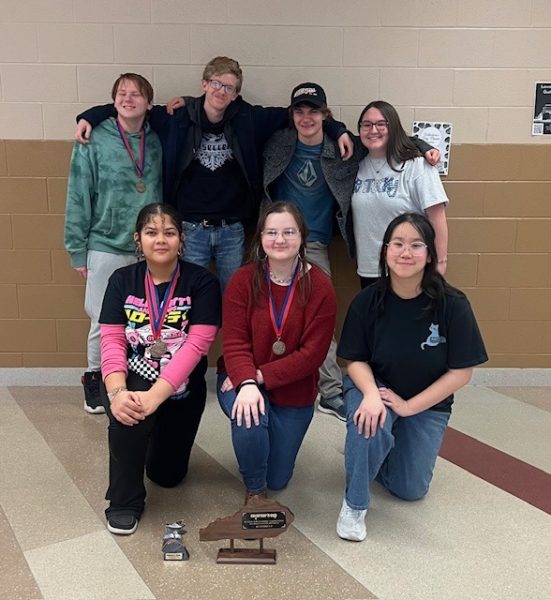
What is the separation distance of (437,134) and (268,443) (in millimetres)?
2076

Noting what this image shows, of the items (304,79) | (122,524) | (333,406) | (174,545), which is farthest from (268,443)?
(304,79)

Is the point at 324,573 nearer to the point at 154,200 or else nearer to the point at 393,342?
the point at 393,342

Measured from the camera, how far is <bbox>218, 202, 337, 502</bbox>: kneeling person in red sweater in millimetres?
2326

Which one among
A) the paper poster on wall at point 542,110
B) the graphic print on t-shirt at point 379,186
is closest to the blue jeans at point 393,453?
the graphic print on t-shirt at point 379,186

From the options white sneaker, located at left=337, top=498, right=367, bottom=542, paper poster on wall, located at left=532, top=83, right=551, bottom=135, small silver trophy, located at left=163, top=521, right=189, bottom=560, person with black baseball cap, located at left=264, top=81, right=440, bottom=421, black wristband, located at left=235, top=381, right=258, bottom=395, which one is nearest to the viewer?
small silver trophy, located at left=163, top=521, right=189, bottom=560

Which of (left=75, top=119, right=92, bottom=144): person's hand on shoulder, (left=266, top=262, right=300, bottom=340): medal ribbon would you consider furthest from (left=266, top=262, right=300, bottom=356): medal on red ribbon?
(left=75, top=119, right=92, bottom=144): person's hand on shoulder

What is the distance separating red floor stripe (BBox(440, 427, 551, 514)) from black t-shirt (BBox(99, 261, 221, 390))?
130 cm

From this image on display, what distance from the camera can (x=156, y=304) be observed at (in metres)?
2.37

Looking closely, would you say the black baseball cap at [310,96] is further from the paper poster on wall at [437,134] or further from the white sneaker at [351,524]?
the white sneaker at [351,524]

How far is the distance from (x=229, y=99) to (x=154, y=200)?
2.05 ft

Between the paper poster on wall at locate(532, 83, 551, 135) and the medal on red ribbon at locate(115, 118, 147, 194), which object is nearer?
the medal on red ribbon at locate(115, 118, 147, 194)

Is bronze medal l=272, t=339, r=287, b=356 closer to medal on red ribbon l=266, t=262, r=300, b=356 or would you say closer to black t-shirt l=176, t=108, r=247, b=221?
medal on red ribbon l=266, t=262, r=300, b=356

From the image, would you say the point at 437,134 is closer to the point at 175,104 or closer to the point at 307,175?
the point at 307,175

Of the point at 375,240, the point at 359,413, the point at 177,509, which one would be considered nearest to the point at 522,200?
the point at 375,240
